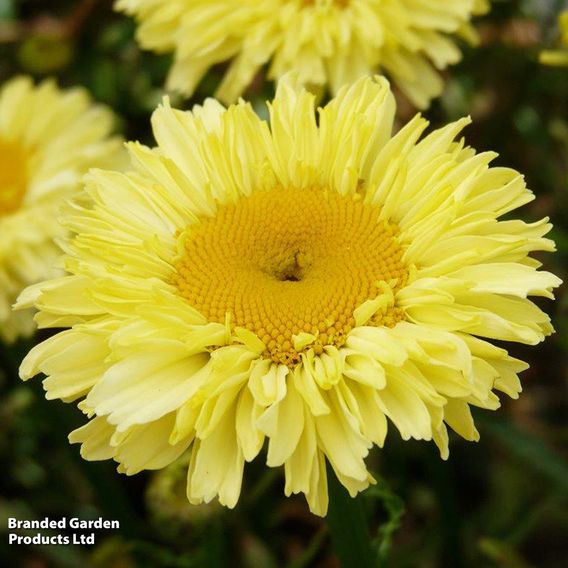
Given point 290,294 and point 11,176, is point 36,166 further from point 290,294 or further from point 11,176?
point 290,294

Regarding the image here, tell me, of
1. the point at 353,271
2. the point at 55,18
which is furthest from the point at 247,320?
the point at 55,18

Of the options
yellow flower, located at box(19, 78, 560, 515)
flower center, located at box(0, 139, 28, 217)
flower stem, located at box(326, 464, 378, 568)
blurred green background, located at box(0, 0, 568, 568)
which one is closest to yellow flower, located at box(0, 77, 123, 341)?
flower center, located at box(0, 139, 28, 217)

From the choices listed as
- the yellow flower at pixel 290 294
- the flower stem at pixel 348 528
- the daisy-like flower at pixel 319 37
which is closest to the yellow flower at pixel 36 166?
the daisy-like flower at pixel 319 37

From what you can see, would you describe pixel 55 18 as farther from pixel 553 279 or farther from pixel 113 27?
pixel 553 279

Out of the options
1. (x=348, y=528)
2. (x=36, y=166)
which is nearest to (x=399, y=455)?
(x=348, y=528)

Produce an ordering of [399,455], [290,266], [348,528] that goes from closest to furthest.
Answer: [348,528] → [290,266] → [399,455]
